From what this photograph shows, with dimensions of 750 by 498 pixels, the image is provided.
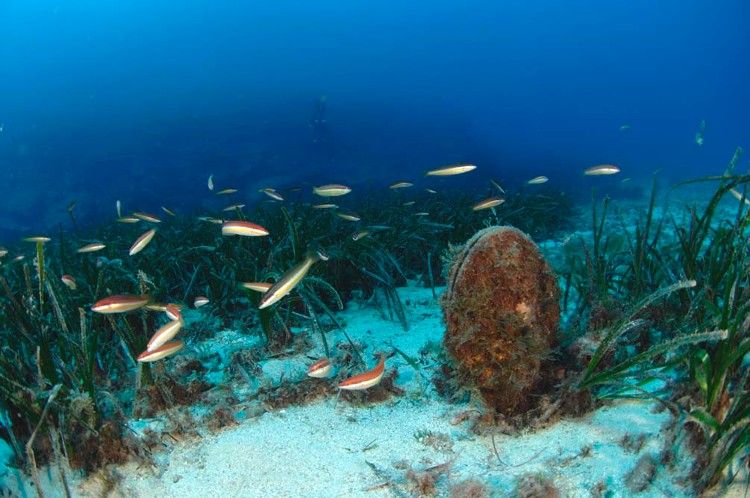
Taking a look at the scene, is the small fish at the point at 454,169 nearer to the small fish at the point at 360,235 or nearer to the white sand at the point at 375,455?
the small fish at the point at 360,235

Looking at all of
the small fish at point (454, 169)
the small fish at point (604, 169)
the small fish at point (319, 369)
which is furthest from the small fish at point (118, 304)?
the small fish at point (604, 169)

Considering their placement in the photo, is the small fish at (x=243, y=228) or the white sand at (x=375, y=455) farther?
the small fish at (x=243, y=228)

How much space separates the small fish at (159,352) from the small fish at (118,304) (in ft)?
1.40

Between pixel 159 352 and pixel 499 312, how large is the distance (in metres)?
2.85

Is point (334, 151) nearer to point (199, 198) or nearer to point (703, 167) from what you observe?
point (199, 198)

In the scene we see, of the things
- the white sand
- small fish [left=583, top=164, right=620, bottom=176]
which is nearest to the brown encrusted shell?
the white sand

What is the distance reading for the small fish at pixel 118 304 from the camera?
3.45m

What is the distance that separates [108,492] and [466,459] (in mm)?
2758

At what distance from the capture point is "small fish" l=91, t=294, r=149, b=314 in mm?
3453

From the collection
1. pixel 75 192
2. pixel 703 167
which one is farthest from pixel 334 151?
pixel 703 167

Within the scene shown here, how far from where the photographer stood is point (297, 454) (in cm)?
349

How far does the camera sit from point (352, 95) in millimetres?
56906

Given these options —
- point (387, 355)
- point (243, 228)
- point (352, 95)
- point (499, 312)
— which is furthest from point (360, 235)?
point (352, 95)

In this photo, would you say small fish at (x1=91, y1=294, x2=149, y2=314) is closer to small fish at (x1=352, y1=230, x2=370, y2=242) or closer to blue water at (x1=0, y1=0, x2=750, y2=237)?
small fish at (x1=352, y1=230, x2=370, y2=242)
